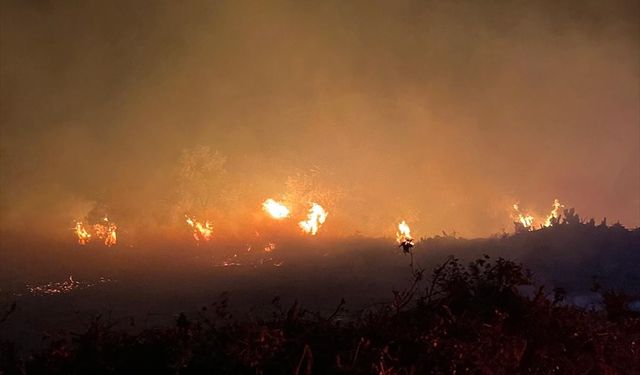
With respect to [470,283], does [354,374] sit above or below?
below

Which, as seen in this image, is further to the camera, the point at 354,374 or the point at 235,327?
the point at 235,327

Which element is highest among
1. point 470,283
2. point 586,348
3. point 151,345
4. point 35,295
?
point 470,283

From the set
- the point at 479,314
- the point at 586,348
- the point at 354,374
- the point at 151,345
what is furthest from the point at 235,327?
the point at 586,348

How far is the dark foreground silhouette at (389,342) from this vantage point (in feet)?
31.1

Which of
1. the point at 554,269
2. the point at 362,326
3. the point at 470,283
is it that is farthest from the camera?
the point at 554,269

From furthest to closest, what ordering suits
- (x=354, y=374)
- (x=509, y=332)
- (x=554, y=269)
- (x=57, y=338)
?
(x=554, y=269) < (x=509, y=332) < (x=57, y=338) < (x=354, y=374)

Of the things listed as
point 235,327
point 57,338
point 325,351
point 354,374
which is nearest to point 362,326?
point 325,351

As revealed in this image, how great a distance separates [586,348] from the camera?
39.6 ft

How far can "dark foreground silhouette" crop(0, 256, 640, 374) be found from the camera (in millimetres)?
9484

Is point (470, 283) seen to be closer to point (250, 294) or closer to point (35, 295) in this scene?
point (250, 294)

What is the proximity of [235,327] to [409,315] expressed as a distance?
15.9ft

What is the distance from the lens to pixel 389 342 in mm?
10023

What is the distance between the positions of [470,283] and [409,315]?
253cm

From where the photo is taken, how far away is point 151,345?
33.6 ft
